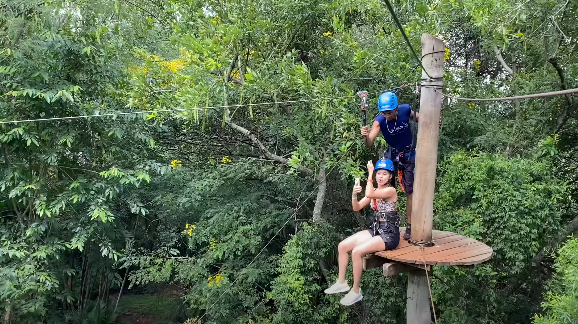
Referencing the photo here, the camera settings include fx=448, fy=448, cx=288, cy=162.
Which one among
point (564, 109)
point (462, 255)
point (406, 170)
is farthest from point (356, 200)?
point (564, 109)

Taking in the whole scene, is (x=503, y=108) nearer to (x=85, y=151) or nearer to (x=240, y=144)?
(x=240, y=144)

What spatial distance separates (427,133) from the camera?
107 inches

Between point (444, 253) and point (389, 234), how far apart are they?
338mm

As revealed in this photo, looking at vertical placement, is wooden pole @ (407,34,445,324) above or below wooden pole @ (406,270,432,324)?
above

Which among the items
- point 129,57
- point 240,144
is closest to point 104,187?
point 129,57

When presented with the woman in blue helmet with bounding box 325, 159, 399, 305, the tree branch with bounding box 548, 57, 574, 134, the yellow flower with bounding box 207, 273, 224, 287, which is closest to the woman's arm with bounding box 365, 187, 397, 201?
the woman in blue helmet with bounding box 325, 159, 399, 305

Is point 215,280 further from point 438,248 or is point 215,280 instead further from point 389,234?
point 438,248

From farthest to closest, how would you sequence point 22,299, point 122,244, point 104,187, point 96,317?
point 96,317, point 122,244, point 22,299, point 104,187

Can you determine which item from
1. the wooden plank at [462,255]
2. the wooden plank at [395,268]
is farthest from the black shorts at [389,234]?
the wooden plank at [462,255]

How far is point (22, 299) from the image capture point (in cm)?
510

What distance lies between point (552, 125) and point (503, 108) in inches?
38.0

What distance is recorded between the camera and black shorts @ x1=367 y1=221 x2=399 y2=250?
2748mm

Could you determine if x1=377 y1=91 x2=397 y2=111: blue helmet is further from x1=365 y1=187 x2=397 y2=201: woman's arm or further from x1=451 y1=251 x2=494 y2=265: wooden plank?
x1=451 y1=251 x2=494 y2=265: wooden plank

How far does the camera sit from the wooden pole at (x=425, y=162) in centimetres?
268
